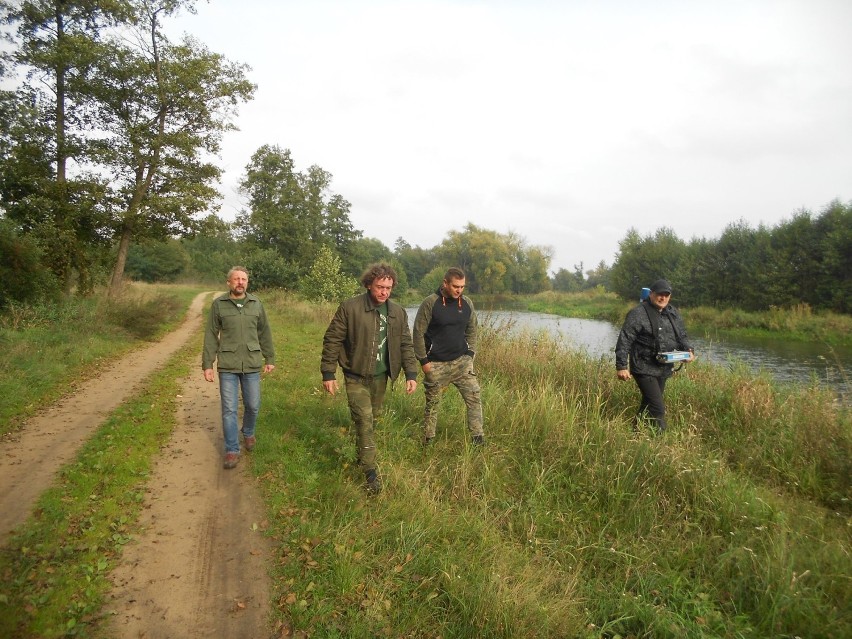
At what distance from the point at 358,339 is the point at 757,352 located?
2196 cm

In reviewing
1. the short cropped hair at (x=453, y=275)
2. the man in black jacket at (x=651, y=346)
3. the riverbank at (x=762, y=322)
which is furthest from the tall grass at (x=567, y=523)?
the riverbank at (x=762, y=322)

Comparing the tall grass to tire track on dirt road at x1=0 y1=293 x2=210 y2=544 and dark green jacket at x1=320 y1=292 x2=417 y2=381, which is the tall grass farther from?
Answer: tire track on dirt road at x1=0 y1=293 x2=210 y2=544

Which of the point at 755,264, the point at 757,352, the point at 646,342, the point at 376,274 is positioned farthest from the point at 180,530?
the point at 755,264

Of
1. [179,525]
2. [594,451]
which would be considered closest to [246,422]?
[179,525]

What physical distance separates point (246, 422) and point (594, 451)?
12.8ft

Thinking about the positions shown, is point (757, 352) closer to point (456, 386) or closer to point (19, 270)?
point (456, 386)

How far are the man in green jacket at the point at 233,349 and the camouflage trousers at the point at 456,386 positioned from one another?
6.35ft

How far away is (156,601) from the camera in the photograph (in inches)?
112

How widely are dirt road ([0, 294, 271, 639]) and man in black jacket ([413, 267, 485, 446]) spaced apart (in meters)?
2.09

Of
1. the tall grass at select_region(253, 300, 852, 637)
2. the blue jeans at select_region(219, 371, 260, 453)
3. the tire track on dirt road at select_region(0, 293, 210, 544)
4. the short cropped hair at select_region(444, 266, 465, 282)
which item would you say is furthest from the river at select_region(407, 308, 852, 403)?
the tire track on dirt road at select_region(0, 293, 210, 544)

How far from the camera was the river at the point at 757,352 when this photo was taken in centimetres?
875

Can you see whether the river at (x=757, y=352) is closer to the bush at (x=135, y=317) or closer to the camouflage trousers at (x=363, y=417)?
the camouflage trousers at (x=363, y=417)

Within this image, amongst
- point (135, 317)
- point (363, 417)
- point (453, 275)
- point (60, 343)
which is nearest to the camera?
point (363, 417)

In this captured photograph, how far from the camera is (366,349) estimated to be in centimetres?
426
